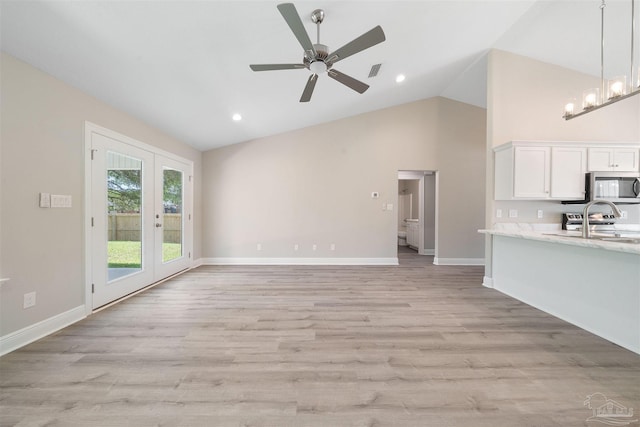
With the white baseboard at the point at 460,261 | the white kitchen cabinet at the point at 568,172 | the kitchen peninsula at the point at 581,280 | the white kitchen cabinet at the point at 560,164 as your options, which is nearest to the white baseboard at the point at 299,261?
the white baseboard at the point at 460,261

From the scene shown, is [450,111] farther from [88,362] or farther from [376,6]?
[88,362]

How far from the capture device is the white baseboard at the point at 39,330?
1942mm

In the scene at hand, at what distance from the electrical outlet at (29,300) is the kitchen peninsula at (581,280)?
16.5 ft

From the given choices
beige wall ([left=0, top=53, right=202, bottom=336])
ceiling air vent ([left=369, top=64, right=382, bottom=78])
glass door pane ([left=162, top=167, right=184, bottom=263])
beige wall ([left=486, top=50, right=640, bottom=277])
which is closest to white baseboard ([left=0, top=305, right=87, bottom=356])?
beige wall ([left=0, top=53, right=202, bottom=336])

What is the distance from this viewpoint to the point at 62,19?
178 cm

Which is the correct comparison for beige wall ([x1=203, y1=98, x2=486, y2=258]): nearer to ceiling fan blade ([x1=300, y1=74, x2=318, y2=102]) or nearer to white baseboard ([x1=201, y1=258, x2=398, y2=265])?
white baseboard ([x1=201, y1=258, x2=398, y2=265])

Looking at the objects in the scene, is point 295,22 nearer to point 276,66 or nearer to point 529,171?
point 276,66

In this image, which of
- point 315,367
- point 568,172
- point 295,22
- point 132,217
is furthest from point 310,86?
point 568,172

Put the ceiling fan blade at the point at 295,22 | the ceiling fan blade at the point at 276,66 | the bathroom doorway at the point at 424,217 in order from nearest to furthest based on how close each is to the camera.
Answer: the ceiling fan blade at the point at 295,22 < the ceiling fan blade at the point at 276,66 < the bathroom doorway at the point at 424,217

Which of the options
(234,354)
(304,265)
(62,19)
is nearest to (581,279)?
(234,354)

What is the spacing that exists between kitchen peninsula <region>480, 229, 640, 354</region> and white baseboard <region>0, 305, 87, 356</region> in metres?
5.06

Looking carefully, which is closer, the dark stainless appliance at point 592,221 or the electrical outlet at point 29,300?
the electrical outlet at point 29,300

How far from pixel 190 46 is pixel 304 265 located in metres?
4.10

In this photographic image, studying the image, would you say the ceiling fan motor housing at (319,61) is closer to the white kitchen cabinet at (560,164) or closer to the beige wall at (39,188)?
the beige wall at (39,188)
